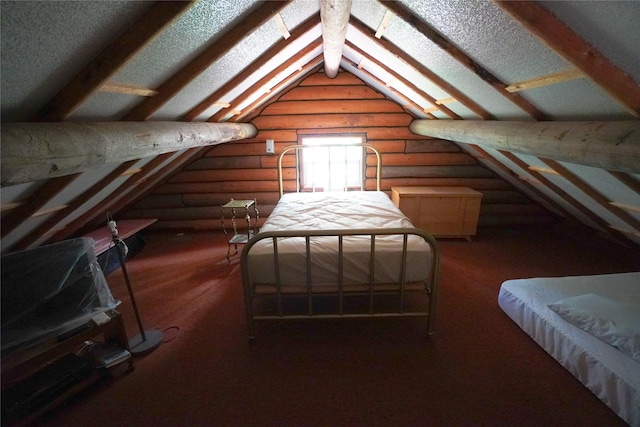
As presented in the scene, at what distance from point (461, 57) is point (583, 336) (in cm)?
194

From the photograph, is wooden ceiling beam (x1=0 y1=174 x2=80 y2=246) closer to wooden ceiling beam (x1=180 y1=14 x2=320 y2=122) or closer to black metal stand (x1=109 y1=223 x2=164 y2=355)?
black metal stand (x1=109 y1=223 x2=164 y2=355)

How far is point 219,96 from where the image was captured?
2.27 meters

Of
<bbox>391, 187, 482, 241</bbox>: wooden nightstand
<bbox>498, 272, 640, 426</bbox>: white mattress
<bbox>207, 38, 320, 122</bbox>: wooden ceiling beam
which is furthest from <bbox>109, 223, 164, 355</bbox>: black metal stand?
<bbox>391, 187, 482, 241</bbox>: wooden nightstand

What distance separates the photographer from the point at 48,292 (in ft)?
5.25

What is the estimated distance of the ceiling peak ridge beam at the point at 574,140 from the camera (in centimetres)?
115

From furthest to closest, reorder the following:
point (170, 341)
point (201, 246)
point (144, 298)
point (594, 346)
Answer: point (201, 246) → point (144, 298) → point (170, 341) → point (594, 346)

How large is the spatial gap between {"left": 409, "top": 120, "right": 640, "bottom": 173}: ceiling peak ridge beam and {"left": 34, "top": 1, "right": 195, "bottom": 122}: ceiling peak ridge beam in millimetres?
1892

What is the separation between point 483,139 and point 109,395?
3265 millimetres

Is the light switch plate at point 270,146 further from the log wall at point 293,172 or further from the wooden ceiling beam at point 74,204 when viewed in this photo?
the wooden ceiling beam at point 74,204

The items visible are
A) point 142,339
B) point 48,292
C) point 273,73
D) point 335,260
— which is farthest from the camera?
point 273,73

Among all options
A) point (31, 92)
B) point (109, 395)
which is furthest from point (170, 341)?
point (31, 92)

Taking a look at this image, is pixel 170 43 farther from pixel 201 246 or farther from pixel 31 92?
pixel 201 246

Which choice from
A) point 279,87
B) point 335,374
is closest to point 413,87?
point 279,87

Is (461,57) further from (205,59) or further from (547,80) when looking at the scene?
(205,59)
